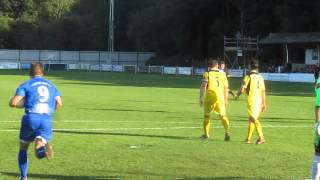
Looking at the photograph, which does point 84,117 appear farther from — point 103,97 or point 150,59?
point 150,59

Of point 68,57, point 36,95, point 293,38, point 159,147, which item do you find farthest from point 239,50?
point 36,95

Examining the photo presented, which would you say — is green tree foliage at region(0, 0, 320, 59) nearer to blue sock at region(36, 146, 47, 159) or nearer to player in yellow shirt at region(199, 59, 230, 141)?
player in yellow shirt at region(199, 59, 230, 141)

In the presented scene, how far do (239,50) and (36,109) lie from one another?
66114 mm

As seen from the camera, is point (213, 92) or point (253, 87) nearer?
point (253, 87)

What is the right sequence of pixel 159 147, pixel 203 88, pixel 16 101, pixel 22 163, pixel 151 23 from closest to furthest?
pixel 16 101, pixel 22 163, pixel 159 147, pixel 203 88, pixel 151 23

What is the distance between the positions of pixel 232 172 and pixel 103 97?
21.4m

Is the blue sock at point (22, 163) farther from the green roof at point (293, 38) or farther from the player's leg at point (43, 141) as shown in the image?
the green roof at point (293, 38)

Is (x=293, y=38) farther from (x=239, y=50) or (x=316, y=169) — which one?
(x=316, y=169)

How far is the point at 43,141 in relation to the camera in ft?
29.6

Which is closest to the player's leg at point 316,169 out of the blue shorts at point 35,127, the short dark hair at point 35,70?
the blue shorts at point 35,127

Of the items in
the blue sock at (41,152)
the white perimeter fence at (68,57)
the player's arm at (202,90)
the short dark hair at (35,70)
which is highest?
the white perimeter fence at (68,57)

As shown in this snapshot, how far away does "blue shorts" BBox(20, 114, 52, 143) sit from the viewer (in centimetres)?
903

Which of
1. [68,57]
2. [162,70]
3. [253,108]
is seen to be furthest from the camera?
[68,57]

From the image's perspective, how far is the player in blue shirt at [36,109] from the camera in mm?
8977
